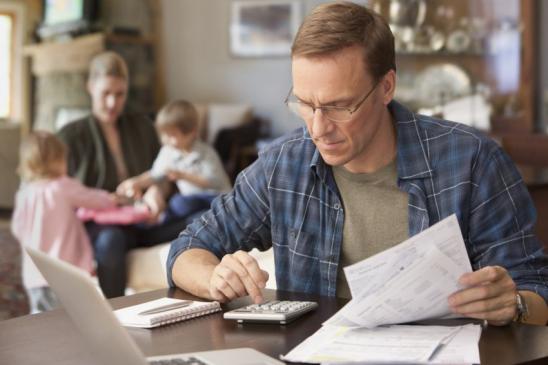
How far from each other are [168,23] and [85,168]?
4057 mm

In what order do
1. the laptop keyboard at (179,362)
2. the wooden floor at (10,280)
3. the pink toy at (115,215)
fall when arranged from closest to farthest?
1. the laptop keyboard at (179,362)
2. the pink toy at (115,215)
3. the wooden floor at (10,280)

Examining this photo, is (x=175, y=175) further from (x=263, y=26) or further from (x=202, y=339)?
(x=263, y=26)

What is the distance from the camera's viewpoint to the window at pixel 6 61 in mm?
8734

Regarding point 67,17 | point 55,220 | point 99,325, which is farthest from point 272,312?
point 67,17

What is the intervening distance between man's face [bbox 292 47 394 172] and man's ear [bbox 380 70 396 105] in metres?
0.02

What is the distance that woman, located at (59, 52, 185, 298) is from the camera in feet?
13.4

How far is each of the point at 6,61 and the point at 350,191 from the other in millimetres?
7409

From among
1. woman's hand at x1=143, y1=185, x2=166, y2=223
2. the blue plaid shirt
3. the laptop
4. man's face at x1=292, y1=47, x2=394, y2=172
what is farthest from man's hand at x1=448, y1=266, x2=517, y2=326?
woman's hand at x1=143, y1=185, x2=166, y2=223

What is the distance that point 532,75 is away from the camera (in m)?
5.32

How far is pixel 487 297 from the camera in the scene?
4.97ft

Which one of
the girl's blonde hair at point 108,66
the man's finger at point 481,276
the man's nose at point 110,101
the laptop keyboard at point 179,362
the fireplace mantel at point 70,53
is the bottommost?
the laptop keyboard at point 179,362

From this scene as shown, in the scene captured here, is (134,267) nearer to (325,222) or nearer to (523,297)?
(325,222)

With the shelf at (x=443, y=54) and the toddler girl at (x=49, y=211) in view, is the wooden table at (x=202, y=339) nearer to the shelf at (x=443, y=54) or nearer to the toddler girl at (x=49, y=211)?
the toddler girl at (x=49, y=211)

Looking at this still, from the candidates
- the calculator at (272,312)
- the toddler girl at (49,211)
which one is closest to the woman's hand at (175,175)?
the toddler girl at (49,211)
